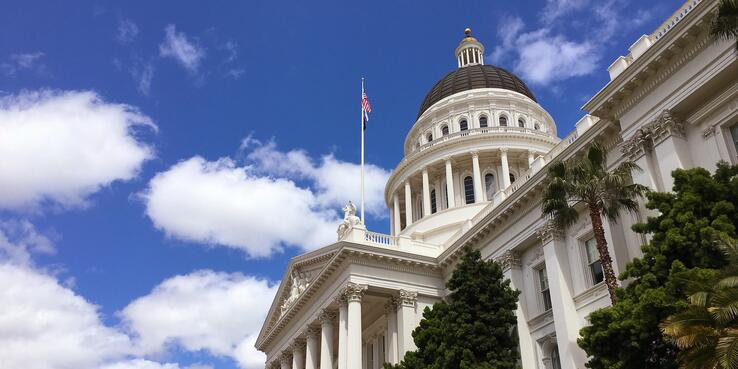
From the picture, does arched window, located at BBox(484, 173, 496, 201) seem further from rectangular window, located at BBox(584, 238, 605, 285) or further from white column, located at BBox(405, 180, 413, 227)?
rectangular window, located at BBox(584, 238, 605, 285)

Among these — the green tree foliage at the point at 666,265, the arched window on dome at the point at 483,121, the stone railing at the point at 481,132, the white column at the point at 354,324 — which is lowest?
the green tree foliage at the point at 666,265

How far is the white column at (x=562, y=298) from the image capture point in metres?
23.0

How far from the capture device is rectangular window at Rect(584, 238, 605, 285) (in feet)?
79.0

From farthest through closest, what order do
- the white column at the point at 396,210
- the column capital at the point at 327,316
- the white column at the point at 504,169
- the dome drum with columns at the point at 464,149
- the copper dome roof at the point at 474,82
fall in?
the copper dome roof at the point at 474,82 < the white column at the point at 396,210 < the dome drum with columns at the point at 464,149 < the white column at the point at 504,169 < the column capital at the point at 327,316

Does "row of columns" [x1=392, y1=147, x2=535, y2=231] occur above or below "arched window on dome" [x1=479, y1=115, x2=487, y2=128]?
below

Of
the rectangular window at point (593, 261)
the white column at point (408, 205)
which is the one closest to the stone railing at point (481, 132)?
the white column at point (408, 205)

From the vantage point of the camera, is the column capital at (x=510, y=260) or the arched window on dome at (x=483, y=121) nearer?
the column capital at (x=510, y=260)

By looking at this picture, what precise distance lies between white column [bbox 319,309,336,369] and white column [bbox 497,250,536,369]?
34.2ft

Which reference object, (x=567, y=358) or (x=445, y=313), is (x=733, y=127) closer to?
(x=567, y=358)

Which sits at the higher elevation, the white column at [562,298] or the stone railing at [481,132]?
the stone railing at [481,132]

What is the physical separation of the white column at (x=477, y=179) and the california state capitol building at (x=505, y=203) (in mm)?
94

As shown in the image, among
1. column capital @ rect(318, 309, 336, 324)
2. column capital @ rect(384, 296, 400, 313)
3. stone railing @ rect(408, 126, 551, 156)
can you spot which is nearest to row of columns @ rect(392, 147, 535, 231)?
stone railing @ rect(408, 126, 551, 156)

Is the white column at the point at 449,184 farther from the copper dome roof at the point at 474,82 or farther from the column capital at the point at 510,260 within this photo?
the column capital at the point at 510,260

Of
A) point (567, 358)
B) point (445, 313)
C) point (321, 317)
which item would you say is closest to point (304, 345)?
point (321, 317)
